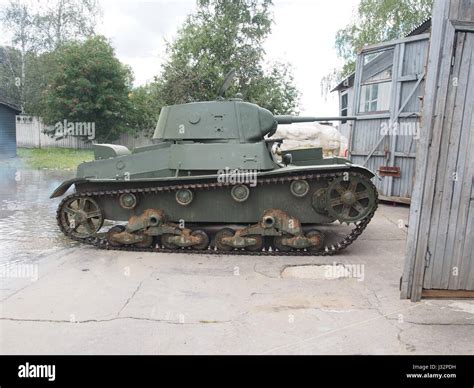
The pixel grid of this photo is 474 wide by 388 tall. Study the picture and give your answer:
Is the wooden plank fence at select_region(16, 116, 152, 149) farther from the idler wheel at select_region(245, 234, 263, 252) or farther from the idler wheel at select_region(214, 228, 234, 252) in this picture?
the idler wheel at select_region(245, 234, 263, 252)

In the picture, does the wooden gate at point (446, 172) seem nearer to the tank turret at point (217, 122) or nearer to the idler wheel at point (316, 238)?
the idler wheel at point (316, 238)

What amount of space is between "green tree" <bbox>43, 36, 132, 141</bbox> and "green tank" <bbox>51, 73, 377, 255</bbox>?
20.5m

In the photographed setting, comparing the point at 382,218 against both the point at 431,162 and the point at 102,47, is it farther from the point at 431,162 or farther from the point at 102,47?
the point at 102,47

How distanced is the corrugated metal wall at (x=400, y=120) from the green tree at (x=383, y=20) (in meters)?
13.8

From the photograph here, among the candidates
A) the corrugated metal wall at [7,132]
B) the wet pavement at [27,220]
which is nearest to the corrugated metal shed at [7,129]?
the corrugated metal wall at [7,132]

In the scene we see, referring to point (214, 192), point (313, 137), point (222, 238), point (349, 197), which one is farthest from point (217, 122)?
point (313, 137)

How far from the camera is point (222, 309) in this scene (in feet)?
16.1

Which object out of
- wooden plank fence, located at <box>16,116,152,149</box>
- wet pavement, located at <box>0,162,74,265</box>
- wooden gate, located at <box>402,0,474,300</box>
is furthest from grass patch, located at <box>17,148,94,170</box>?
wooden gate, located at <box>402,0,474,300</box>

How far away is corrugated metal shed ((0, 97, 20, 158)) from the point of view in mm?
25375

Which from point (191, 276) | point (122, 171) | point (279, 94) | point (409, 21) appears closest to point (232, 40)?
point (279, 94)

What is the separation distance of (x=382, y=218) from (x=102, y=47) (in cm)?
2403

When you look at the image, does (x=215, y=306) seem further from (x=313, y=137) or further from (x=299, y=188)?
(x=313, y=137)

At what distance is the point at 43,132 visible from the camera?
1255 inches

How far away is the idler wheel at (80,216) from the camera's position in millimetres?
7688
